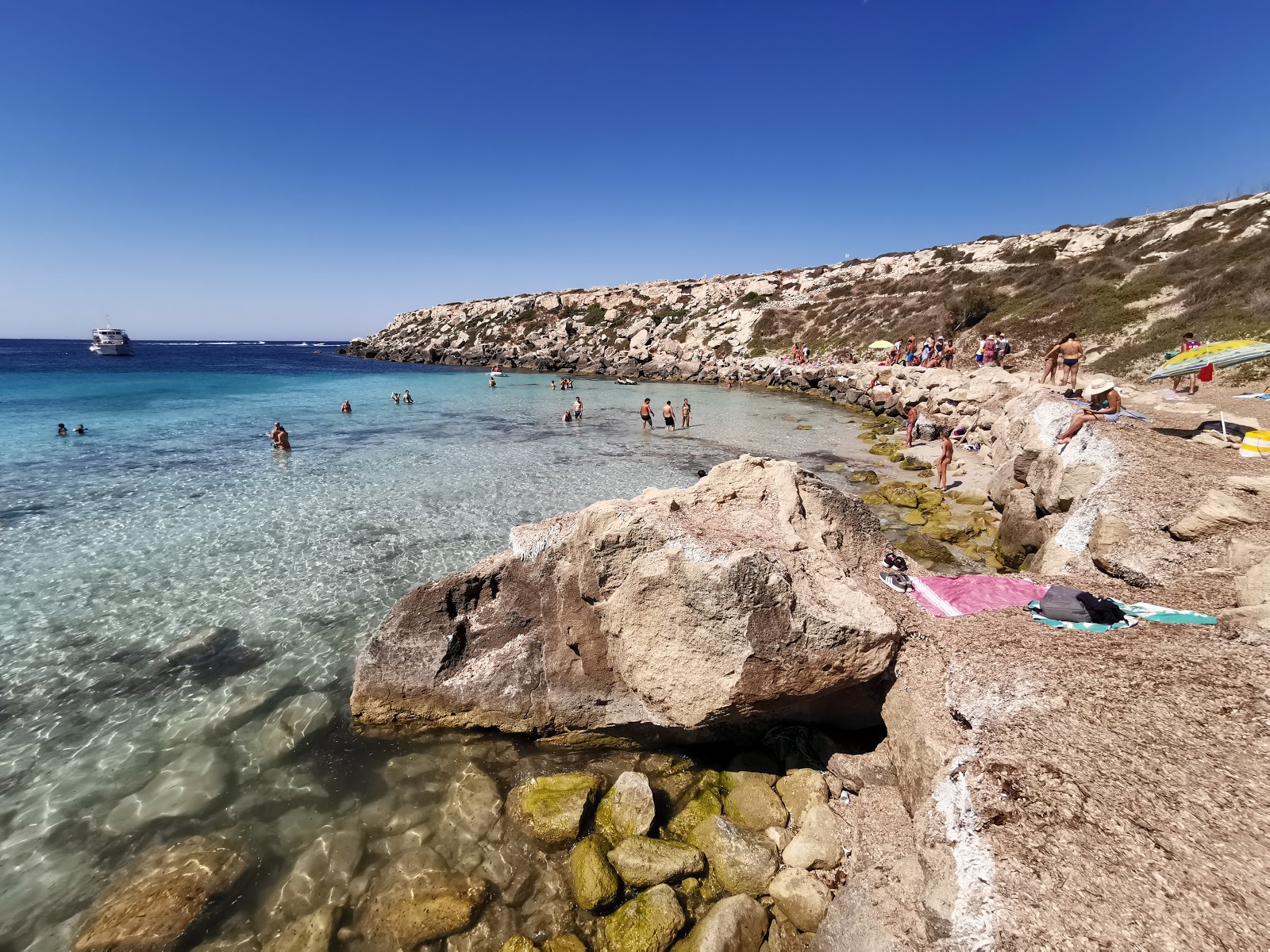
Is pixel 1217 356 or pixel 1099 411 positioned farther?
pixel 1099 411

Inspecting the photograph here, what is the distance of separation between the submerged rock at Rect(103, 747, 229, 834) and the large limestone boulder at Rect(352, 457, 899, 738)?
5.85 ft

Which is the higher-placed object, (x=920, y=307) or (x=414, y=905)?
(x=920, y=307)

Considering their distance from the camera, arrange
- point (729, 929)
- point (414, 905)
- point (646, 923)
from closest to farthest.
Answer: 1. point (729, 929)
2. point (646, 923)
3. point (414, 905)

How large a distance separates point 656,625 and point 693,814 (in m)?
2.16

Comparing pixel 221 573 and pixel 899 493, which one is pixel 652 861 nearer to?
pixel 221 573

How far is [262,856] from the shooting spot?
5871 millimetres

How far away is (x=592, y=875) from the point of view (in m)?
5.32

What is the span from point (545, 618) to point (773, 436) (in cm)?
2219

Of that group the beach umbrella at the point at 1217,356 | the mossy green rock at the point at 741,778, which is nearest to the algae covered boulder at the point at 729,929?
the mossy green rock at the point at 741,778

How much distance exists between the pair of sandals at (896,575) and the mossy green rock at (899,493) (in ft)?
27.4

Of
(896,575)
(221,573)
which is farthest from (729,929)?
(221,573)

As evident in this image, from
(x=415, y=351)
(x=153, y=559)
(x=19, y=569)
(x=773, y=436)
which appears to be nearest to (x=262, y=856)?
(x=153, y=559)

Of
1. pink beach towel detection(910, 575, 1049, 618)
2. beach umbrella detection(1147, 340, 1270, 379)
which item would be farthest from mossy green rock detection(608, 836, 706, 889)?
beach umbrella detection(1147, 340, 1270, 379)

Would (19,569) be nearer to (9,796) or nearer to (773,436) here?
(9,796)
